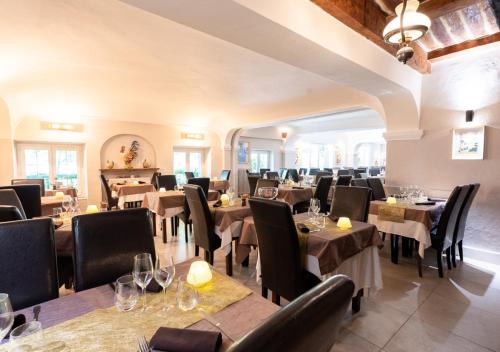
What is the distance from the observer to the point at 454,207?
276 centimetres

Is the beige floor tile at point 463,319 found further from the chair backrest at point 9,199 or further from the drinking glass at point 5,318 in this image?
the chair backrest at point 9,199

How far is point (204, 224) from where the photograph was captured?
2.79m

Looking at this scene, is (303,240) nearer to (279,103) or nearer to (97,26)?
(97,26)

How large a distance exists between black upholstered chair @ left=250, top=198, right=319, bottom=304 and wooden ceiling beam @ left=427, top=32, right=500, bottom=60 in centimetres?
372

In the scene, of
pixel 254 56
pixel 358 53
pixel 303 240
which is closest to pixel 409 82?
pixel 358 53

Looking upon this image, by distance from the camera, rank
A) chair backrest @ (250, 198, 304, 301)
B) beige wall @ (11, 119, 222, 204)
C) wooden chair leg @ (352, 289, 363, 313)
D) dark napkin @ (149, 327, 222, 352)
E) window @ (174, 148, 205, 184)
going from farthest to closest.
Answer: window @ (174, 148, 205, 184) < beige wall @ (11, 119, 222, 204) < wooden chair leg @ (352, 289, 363, 313) < chair backrest @ (250, 198, 304, 301) < dark napkin @ (149, 327, 222, 352)

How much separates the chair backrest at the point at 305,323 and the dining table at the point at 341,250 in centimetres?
118

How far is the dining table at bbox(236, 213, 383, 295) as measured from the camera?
5.83 feet

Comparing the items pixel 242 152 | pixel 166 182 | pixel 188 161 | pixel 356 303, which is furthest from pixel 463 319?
pixel 242 152

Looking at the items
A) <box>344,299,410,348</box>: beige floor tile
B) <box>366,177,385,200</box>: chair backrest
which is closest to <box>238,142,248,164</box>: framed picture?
<box>366,177,385,200</box>: chair backrest

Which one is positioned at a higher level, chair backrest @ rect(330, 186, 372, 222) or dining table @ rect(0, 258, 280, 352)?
chair backrest @ rect(330, 186, 372, 222)

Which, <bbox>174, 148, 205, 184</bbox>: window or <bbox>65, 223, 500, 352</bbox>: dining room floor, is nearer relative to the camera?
<bbox>65, 223, 500, 352</bbox>: dining room floor

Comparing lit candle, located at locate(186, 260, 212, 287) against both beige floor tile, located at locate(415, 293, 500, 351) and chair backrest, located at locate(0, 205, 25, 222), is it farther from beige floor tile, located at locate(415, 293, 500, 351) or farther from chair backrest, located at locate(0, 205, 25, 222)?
beige floor tile, located at locate(415, 293, 500, 351)

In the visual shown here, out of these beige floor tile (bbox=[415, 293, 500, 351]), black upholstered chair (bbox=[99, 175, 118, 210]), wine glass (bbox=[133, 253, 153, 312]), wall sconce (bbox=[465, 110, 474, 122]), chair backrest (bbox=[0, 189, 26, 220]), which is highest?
wall sconce (bbox=[465, 110, 474, 122])
